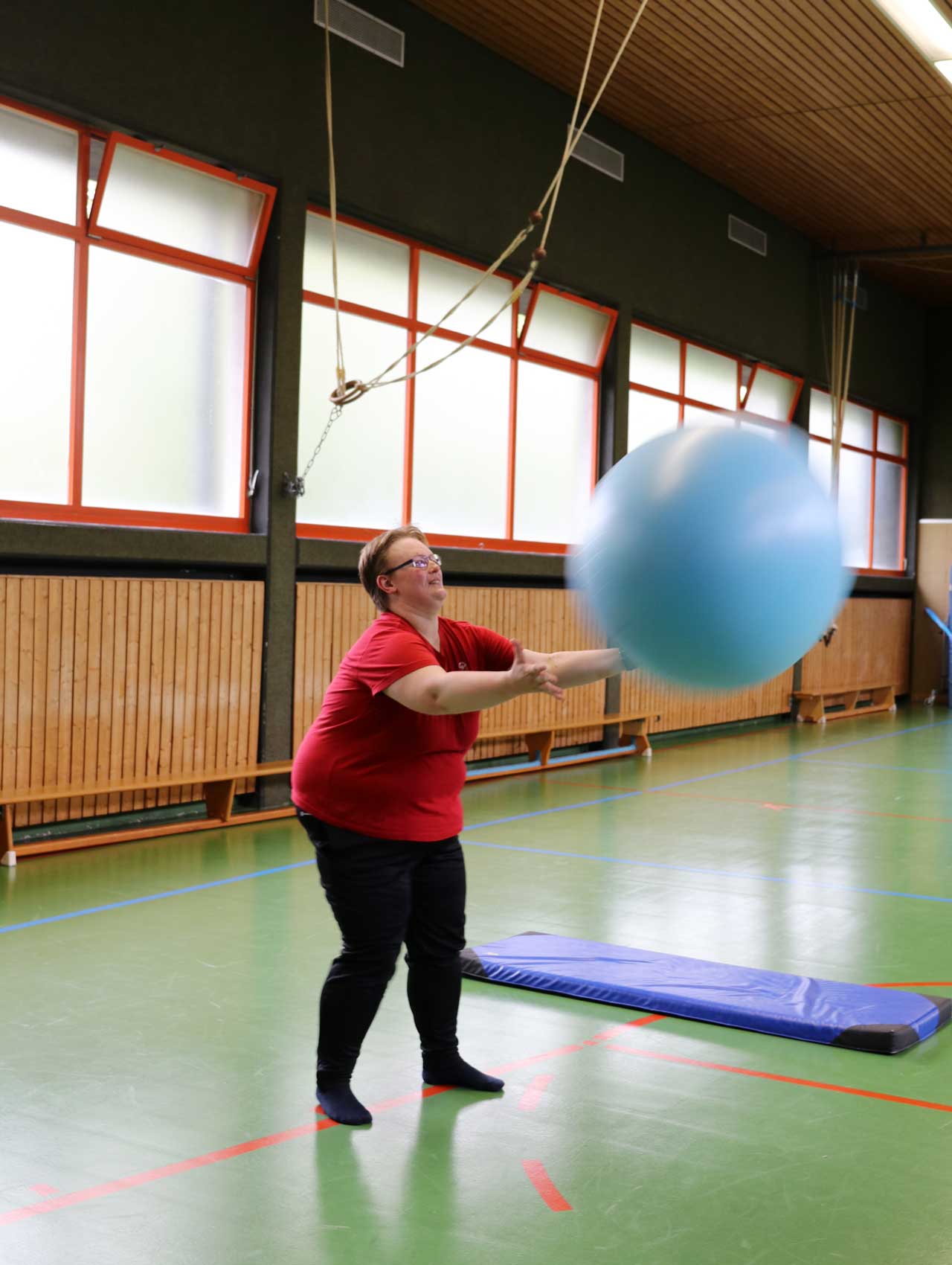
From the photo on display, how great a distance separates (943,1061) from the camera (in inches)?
163

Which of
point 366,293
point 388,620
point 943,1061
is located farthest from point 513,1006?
point 366,293

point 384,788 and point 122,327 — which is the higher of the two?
point 122,327

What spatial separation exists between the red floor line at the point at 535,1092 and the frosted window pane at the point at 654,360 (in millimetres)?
8927

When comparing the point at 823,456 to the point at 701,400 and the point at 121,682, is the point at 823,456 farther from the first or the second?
the point at 121,682

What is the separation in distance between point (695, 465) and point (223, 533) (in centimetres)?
528

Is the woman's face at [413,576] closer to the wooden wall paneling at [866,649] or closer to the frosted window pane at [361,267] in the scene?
the frosted window pane at [361,267]

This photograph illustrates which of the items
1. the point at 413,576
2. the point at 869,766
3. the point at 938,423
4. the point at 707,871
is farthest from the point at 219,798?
the point at 938,423

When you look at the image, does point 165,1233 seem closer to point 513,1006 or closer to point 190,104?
point 513,1006

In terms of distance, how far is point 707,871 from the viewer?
694cm

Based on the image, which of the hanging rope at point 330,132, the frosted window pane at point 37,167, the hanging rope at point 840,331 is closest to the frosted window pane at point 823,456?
the hanging rope at point 840,331

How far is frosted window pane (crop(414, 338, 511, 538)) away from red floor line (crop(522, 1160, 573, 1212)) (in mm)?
7022

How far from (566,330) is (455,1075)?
853 centimetres

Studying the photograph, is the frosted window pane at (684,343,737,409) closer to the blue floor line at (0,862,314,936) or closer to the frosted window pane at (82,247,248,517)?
the frosted window pane at (82,247,248,517)

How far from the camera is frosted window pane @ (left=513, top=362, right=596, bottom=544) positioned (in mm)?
11156
